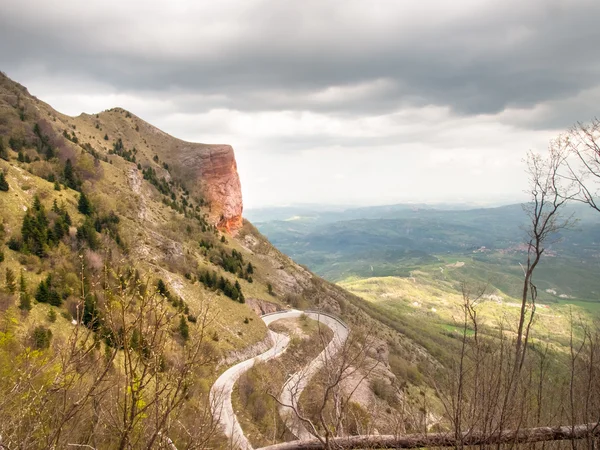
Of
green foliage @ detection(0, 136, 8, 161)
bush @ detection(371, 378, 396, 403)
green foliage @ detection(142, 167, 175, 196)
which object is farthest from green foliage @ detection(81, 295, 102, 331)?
green foliage @ detection(142, 167, 175, 196)

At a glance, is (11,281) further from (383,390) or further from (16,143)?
(16,143)

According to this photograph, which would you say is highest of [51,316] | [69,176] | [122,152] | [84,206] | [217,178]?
[122,152]

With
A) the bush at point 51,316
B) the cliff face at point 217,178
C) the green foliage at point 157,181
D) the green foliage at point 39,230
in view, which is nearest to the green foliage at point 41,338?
the bush at point 51,316

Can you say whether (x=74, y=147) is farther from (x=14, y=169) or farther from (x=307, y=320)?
(x=307, y=320)

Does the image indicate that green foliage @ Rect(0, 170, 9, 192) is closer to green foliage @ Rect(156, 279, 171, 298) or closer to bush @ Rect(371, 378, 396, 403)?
green foliage @ Rect(156, 279, 171, 298)

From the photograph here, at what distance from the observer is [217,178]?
383ft

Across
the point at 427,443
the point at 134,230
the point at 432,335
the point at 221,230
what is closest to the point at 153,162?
the point at 221,230

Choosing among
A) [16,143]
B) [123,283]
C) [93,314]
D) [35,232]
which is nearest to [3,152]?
[16,143]

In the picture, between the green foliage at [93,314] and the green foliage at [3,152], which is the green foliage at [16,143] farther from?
the green foliage at [93,314]

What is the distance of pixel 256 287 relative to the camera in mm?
80312

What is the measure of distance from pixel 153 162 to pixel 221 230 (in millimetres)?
31097

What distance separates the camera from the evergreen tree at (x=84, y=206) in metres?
54.2

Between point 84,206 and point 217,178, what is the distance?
63.7 m

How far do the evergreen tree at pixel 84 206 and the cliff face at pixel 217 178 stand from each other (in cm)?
5177
